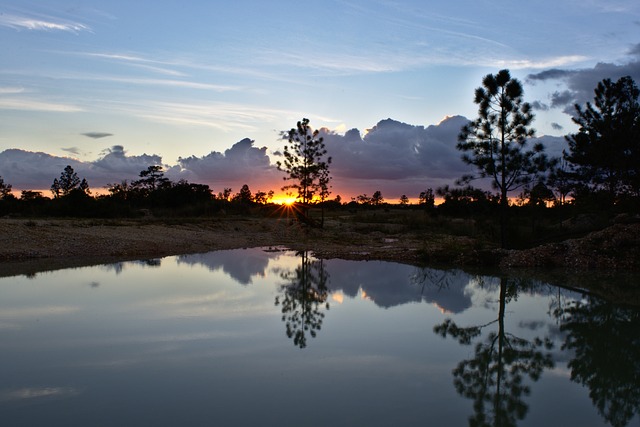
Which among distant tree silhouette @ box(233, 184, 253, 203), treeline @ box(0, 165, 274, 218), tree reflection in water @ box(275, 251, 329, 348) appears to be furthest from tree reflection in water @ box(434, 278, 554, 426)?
distant tree silhouette @ box(233, 184, 253, 203)

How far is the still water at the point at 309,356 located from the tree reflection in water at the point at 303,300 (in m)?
0.08

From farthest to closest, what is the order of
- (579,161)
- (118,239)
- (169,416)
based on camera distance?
(579,161), (118,239), (169,416)

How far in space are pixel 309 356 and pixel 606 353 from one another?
486cm

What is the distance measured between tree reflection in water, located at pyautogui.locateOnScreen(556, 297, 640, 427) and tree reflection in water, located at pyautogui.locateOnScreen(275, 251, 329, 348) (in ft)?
14.1

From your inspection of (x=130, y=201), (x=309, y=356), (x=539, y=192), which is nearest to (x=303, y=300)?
(x=309, y=356)

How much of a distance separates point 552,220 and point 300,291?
2705cm

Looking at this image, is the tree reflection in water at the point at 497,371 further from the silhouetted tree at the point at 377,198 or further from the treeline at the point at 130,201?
the silhouetted tree at the point at 377,198

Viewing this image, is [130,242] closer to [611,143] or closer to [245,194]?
[611,143]

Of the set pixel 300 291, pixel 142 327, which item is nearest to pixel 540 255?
pixel 300 291

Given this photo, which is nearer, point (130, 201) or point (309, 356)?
point (309, 356)

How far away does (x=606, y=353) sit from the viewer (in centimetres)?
821

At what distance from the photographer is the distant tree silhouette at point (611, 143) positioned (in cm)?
2064

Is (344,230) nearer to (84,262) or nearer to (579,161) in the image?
(579,161)

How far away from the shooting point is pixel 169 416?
5.31 meters
